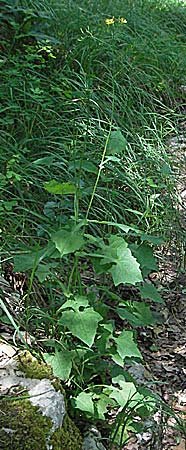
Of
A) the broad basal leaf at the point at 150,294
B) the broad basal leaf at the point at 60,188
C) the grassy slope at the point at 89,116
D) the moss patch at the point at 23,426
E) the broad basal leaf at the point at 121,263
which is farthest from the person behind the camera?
the grassy slope at the point at 89,116

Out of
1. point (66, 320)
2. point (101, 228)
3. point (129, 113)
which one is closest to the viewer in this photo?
point (66, 320)

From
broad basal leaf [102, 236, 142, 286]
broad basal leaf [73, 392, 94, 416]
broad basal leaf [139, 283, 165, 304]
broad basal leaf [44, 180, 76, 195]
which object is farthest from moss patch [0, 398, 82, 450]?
broad basal leaf [44, 180, 76, 195]

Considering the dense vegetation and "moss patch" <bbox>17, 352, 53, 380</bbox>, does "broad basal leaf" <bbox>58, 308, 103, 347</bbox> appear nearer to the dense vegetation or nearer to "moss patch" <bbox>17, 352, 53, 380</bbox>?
the dense vegetation

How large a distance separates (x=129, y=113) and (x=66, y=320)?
2.25 m

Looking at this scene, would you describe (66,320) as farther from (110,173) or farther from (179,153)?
(179,153)

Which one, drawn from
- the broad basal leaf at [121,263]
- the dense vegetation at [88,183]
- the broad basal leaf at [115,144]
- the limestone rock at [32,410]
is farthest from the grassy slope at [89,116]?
the limestone rock at [32,410]

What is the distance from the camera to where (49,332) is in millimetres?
2209

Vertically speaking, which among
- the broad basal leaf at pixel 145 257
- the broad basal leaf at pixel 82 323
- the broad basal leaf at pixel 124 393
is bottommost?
the broad basal leaf at pixel 124 393

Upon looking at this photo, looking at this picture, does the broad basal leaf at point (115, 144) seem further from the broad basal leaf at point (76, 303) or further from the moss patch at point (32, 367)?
the moss patch at point (32, 367)

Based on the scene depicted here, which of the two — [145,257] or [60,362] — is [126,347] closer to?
[60,362]

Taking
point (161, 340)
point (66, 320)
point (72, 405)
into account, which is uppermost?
point (66, 320)

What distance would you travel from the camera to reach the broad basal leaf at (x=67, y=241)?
195cm

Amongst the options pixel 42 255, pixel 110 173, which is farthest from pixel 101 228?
pixel 42 255

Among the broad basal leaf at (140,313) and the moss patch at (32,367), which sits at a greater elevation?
the broad basal leaf at (140,313)
